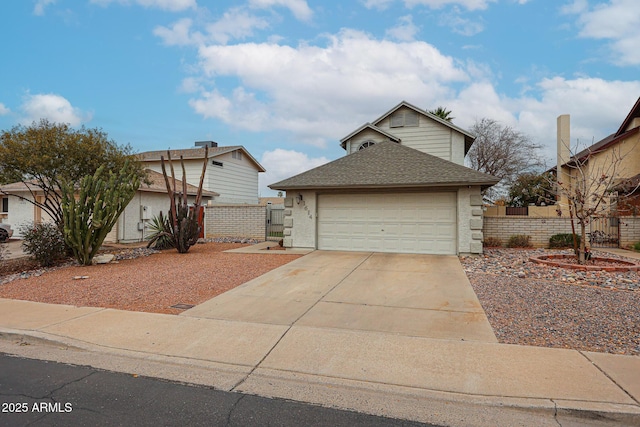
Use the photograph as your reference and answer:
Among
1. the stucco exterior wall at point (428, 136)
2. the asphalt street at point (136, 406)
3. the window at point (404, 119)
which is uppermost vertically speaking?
the window at point (404, 119)

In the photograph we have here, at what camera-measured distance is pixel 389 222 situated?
13586 millimetres

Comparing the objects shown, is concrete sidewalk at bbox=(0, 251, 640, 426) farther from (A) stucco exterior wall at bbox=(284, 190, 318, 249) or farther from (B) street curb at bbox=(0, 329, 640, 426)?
(A) stucco exterior wall at bbox=(284, 190, 318, 249)

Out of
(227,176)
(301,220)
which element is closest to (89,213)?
(301,220)

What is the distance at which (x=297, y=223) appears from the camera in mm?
14492

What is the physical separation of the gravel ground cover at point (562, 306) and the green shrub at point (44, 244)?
38.2ft

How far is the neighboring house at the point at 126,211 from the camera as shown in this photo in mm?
18297

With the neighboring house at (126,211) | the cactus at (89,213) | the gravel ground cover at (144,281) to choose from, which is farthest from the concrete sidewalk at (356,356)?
the neighboring house at (126,211)

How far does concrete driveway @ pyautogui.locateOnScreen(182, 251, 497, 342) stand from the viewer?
5.69 m

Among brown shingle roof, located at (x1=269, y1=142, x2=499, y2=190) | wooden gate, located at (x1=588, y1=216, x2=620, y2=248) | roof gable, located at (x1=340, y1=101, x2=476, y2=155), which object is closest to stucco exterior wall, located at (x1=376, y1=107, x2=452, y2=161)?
roof gable, located at (x1=340, y1=101, x2=476, y2=155)

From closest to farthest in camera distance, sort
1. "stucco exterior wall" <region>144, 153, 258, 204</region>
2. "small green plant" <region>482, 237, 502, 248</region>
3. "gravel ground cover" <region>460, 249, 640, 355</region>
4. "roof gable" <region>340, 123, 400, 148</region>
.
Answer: "gravel ground cover" <region>460, 249, 640, 355</region> < "small green plant" <region>482, 237, 502, 248</region> < "roof gable" <region>340, 123, 400, 148</region> < "stucco exterior wall" <region>144, 153, 258, 204</region>

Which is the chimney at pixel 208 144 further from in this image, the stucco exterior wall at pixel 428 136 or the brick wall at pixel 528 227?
the brick wall at pixel 528 227

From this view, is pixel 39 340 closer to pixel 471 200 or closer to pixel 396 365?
pixel 396 365

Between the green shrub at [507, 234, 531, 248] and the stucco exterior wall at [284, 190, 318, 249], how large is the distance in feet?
26.1

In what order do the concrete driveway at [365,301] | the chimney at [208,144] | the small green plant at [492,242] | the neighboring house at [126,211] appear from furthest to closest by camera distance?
1. the chimney at [208,144]
2. the neighboring house at [126,211]
3. the small green plant at [492,242]
4. the concrete driveway at [365,301]
